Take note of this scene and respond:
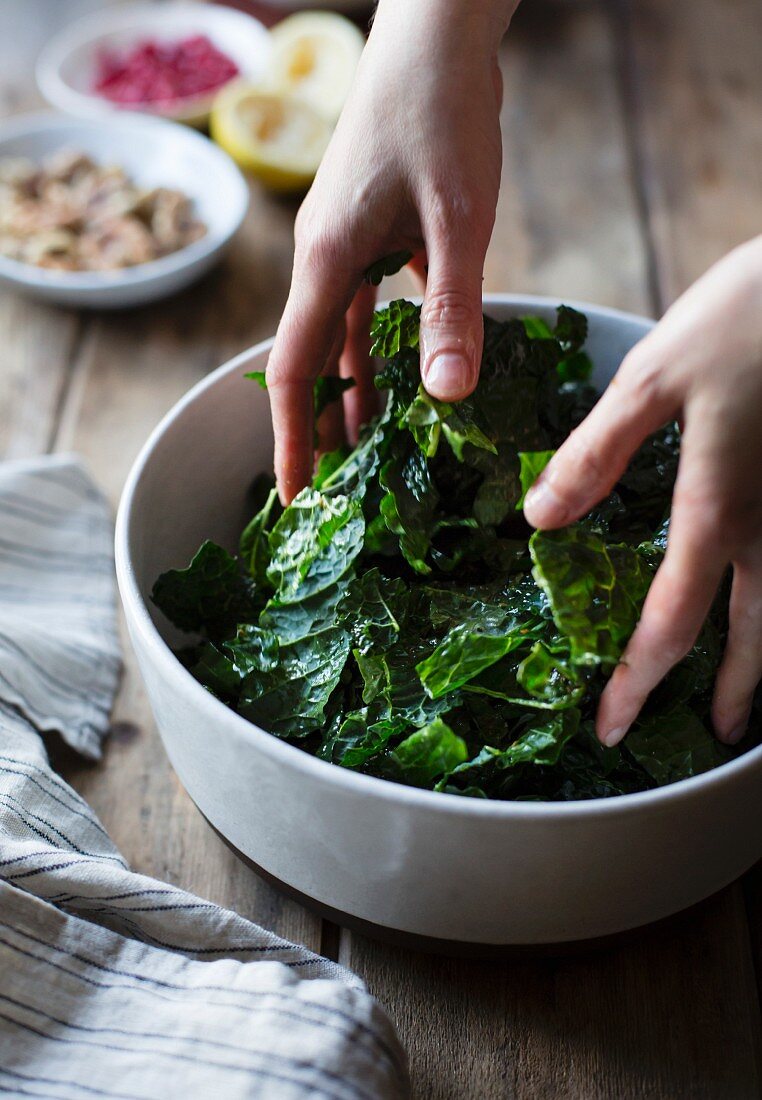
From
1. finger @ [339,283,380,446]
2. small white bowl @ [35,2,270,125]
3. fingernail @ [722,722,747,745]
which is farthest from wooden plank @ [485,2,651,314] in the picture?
fingernail @ [722,722,747,745]

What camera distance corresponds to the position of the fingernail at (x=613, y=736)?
1056 millimetres

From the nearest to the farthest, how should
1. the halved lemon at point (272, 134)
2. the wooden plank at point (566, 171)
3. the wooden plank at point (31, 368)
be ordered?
the wooden plank at point (31, 368) < the wooden plank at point (566, 171) < the halved lemon at point (272, 134)

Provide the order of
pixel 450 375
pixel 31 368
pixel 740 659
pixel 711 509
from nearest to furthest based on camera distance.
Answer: pixel 711 509, pixel 740 659, pixel 450 375, pixel 31 368

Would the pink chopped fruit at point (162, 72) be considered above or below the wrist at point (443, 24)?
below

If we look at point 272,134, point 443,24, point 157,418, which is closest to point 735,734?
point 443,24

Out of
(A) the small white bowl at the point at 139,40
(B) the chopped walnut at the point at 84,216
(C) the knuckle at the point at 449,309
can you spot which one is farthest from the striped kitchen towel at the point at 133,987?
(A) the small white bowl at the point at 139,40

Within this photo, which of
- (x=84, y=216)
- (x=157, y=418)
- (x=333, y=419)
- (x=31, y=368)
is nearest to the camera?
(x=333, y=419)

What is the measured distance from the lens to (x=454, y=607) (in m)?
1.18

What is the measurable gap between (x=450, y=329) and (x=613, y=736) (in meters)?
0.46

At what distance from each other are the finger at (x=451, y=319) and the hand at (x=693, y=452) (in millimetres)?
211

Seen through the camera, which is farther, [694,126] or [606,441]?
[694,126]

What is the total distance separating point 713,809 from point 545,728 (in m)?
0.17

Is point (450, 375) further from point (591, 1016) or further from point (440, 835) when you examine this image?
point (591, 1016)

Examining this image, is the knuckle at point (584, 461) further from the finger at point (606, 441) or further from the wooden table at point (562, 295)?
the wooden table at point (562, 295)
